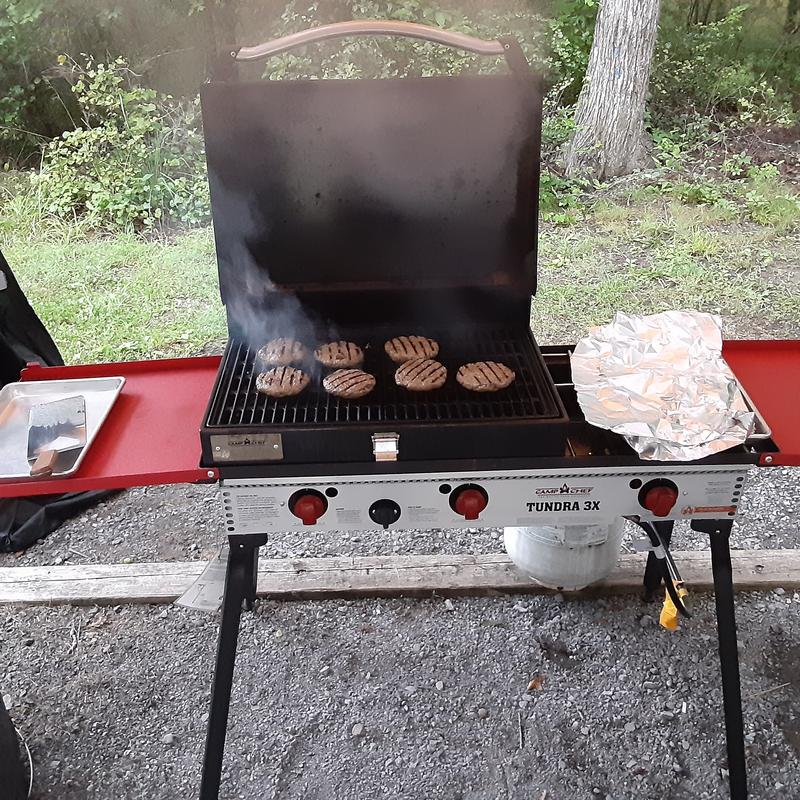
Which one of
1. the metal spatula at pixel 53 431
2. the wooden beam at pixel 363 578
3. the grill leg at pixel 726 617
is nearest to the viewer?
the metal spatula at pixel 53 431

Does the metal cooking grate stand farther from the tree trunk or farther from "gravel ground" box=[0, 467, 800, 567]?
the tree trunk

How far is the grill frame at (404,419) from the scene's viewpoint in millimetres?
1626

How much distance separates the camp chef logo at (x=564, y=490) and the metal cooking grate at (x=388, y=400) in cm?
19

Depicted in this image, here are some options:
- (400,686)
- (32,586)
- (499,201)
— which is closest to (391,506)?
(499,201)

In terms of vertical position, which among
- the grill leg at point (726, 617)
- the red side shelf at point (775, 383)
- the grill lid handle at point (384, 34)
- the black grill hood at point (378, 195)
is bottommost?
the grill leg at point (726, 617)

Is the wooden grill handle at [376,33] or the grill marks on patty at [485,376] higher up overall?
the wooden grill handle at [376,33]

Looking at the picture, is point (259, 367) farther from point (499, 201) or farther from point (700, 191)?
point (700, 191)

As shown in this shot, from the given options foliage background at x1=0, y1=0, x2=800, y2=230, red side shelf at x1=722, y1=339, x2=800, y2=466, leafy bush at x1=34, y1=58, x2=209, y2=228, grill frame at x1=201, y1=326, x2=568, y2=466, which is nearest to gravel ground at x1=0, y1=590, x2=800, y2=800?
red side shelf at x1=722, y1=339, x2=800, y2=466

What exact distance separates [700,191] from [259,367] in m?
4.08

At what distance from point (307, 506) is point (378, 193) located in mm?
902

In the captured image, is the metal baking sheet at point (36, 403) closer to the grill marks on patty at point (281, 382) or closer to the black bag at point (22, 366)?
the grill marks on patty at point (281, 382)

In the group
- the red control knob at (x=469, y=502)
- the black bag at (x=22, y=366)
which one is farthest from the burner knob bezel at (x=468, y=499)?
the black bag at (x=22, y=366)

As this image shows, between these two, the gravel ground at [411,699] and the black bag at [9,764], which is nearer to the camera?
the black bag at [9,764]

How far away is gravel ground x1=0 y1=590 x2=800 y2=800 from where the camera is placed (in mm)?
2277
